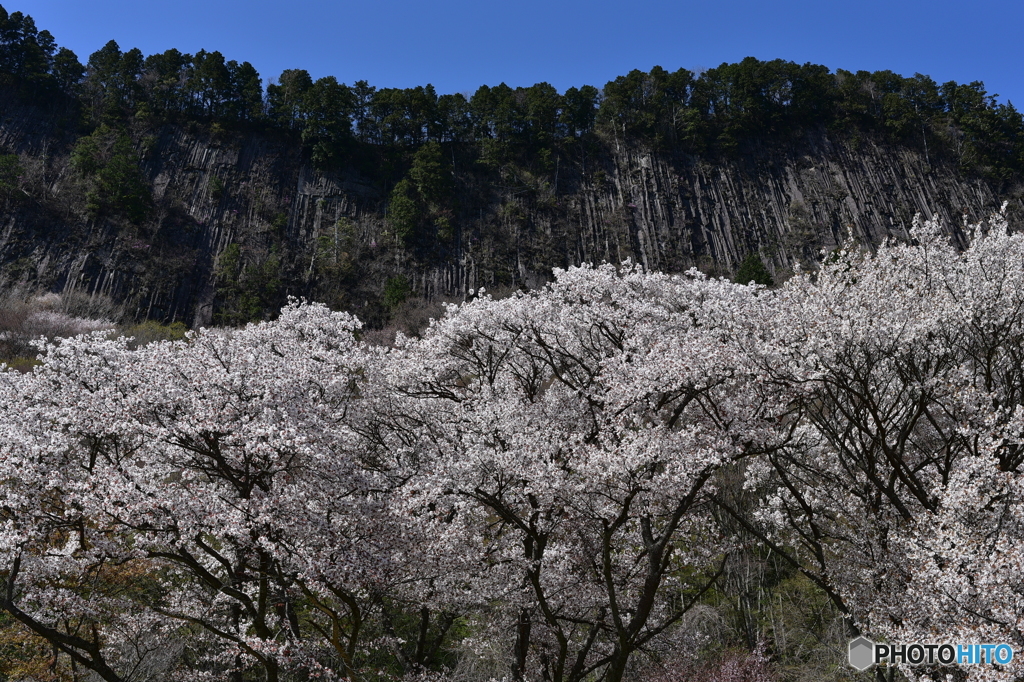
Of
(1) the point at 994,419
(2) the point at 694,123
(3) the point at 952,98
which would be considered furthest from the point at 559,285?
(3) the point at 952,98

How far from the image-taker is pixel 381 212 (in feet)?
215

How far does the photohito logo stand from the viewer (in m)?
7.57

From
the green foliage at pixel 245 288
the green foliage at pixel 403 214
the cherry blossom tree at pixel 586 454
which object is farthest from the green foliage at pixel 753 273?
the green foliage at pixel 245 288

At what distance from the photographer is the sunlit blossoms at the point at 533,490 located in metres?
9.56

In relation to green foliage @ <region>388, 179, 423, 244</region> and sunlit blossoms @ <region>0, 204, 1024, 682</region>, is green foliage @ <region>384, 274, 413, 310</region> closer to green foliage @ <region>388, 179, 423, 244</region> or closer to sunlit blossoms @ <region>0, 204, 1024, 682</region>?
green foliage @ <region>388, 179, 423, 244</region>

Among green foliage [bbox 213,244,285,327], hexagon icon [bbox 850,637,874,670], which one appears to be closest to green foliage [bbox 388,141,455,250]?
green foliage [bbox 213,244,285,327]

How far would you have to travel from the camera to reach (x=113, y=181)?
5597cm

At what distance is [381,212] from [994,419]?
203ft

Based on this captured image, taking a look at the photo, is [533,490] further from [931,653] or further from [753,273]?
[753,273]

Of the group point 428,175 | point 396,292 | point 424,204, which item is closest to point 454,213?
point 424,204

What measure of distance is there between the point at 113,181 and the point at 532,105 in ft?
147

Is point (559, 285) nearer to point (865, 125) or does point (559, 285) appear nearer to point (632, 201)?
point (632, 201)

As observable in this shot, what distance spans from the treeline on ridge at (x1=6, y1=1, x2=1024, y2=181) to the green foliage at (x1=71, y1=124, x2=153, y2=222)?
8446mm

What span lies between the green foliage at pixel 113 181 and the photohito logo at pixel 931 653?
64.6 meters
